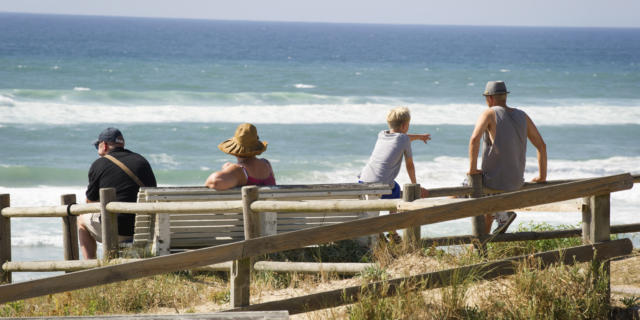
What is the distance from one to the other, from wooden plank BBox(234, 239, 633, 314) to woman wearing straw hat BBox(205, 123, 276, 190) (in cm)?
182

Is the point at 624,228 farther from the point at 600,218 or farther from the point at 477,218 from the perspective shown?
the point at 600,218

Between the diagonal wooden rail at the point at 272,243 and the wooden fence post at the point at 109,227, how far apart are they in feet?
7.39

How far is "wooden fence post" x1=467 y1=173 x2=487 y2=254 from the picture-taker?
18.8 ft

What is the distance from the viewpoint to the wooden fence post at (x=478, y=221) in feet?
18.8

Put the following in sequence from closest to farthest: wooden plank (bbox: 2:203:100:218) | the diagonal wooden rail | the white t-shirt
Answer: the diagonal wooden rail, wooden plank (bbox: 2:203:100:218), the white t-shirt

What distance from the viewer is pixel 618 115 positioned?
30.9 metres

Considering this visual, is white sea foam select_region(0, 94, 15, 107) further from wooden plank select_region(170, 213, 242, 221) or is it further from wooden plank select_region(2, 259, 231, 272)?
wooden plank select_region(170, 213, 242, 221)

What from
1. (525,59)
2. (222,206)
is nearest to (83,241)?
(222,206)

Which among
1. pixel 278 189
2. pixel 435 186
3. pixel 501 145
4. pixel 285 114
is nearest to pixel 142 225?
pixel 278 189

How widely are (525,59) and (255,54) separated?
2950 cm

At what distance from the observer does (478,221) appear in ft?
18.9

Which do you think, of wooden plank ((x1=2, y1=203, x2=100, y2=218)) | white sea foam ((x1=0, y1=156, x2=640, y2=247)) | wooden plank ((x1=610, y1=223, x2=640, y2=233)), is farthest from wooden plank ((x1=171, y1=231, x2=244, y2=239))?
white sea foam ((x1=0, y1=156, x2=640, y2=247))

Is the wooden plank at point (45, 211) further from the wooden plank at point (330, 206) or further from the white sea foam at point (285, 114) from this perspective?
the white sea foam at point (285, 114)

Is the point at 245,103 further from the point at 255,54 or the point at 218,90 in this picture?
the point at 255,54
